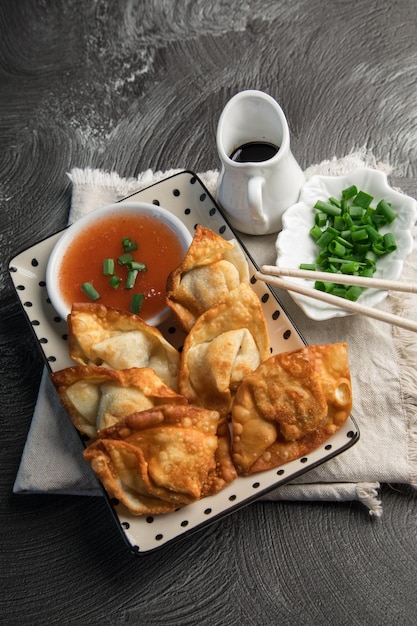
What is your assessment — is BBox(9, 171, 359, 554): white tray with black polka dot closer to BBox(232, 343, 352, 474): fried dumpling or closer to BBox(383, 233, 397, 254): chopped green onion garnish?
BBox(232, 343, 352, 474): fried dumpling

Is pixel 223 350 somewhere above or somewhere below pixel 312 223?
below

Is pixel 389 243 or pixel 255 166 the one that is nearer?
pixel 255 166

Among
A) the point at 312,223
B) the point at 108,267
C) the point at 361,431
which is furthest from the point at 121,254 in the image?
the point at 361,431

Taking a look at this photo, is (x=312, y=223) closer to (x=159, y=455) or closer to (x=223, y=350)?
(x=223, y=350)

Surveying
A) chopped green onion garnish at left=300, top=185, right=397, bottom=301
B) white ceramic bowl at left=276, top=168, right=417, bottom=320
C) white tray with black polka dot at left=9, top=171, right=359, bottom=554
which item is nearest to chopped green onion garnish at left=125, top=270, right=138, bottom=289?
white tray with black polka dot at left=9, top=171, right=359, bottom=554

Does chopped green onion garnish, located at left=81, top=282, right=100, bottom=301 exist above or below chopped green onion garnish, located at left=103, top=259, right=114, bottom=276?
below

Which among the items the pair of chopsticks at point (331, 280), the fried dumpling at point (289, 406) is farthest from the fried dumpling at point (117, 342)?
the pair of chopsticks at point (331, 280)

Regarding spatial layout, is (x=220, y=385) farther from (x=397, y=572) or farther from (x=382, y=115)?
(x=382, y=115)
